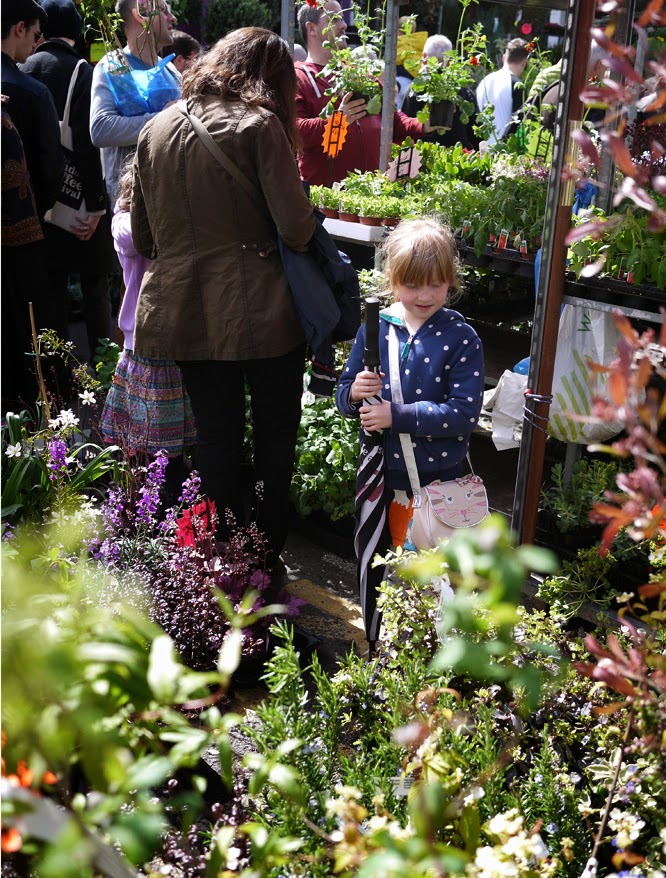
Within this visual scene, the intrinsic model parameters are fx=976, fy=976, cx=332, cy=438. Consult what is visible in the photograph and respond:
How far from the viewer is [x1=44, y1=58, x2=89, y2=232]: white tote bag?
4.79 m

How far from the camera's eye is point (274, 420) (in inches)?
122

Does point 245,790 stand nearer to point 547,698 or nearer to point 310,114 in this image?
point 547,698

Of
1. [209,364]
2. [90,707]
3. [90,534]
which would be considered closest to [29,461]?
[90,534]

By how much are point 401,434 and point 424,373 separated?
0.57 ft

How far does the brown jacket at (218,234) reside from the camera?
2.75 meters

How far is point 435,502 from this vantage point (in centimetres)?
261

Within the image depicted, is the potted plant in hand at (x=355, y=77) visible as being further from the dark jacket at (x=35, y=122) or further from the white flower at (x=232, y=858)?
the white flower at (x=232, y=858)

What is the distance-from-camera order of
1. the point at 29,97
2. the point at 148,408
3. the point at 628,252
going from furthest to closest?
the point at 29,97 → the point at 148,408 → the point at 628,252

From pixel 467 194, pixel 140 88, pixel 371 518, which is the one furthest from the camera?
pixel 140 88

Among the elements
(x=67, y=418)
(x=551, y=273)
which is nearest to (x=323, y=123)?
(x=551, y=273)

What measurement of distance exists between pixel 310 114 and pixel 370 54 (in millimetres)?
430

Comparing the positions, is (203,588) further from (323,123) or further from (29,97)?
(323,123)

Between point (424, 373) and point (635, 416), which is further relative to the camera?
point (424, 373)

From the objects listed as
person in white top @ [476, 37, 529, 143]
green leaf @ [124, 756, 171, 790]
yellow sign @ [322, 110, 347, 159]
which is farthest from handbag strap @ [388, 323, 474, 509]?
person in white top @ [476, 37, 529, 143]
